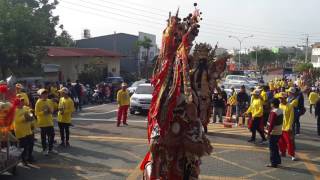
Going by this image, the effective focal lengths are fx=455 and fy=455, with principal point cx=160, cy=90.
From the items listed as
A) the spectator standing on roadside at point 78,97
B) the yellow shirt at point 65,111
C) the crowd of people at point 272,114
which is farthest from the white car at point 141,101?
the yellow shirt at point 65,111

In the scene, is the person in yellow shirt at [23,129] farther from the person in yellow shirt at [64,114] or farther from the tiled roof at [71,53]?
the tiled roof at [71,53]

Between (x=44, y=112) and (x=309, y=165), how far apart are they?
6637 mm

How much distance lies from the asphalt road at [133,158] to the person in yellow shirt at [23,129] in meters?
0.36

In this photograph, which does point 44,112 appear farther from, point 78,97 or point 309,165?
point 78,97

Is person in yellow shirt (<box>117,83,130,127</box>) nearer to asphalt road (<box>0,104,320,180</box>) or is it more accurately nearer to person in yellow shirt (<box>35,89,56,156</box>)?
asphalt road (<box>0,104,320,180</box>)

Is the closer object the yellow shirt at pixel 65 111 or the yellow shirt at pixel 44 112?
the yellow shirt at pixel 44 112

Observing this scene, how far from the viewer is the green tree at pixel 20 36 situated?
2416 centimetres

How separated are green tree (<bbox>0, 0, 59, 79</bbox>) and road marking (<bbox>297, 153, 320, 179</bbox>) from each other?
17.2 metres

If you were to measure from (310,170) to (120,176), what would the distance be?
441cm

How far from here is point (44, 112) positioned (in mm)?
11344

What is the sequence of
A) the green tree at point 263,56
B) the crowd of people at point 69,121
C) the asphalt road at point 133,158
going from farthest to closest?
the green tree at point 263,56 < the crowd of people at point 69,121 < the asphalt road at point 133,158

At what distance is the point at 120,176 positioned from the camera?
959 centimetres

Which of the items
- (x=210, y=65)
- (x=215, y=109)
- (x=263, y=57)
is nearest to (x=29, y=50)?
(x=215, y=109)

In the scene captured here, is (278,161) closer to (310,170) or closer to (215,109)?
(310,170)
